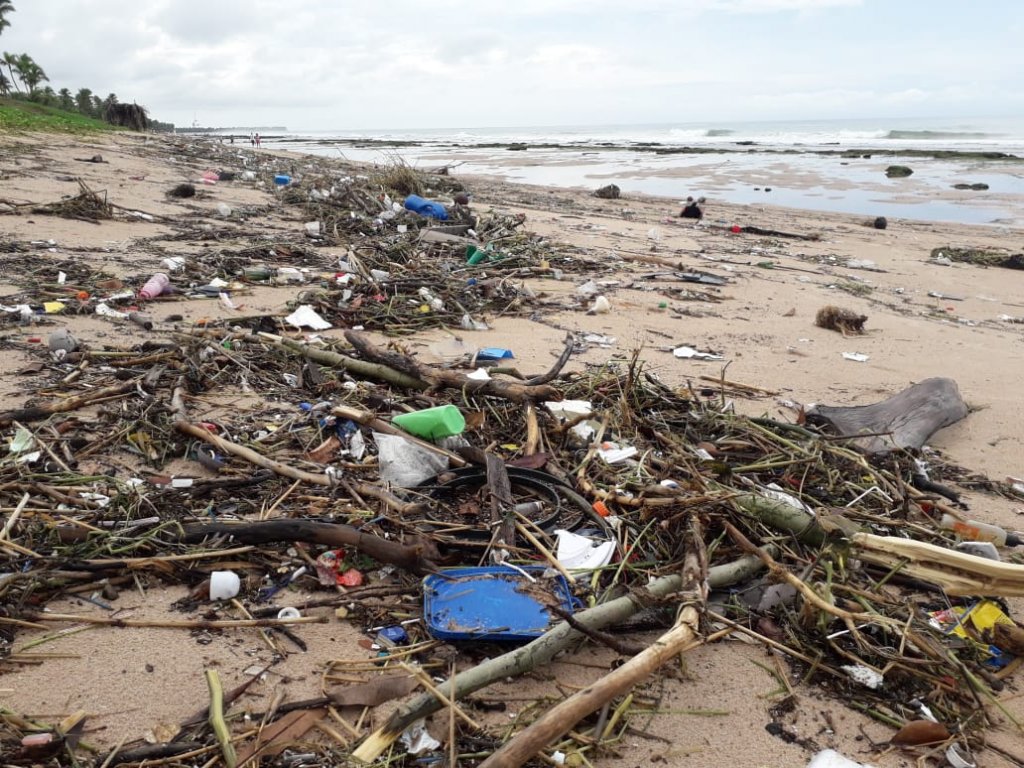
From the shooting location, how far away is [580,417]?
105 inches

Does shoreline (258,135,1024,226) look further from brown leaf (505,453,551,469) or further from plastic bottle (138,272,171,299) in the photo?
brown leaf (505,453,551,469)

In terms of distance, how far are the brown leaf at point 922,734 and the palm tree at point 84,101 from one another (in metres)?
56.1

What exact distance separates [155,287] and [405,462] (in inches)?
122

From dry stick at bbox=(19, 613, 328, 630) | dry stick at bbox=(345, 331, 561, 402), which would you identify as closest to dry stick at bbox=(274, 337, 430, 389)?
dry stick at bbox=(345, 331, 561, 402)

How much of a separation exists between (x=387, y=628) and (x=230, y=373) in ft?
6.29

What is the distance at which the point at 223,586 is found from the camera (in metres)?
1.79

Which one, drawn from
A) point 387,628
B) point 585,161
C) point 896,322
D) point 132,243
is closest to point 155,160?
point 132,243

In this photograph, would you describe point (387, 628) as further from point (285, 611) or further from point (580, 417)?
point (580, 417)

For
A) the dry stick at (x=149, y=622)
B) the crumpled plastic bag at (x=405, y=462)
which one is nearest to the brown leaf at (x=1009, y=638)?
the crumpled plastic bag at (x=405, y=462)

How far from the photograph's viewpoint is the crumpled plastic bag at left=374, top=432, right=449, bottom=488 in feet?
7.78

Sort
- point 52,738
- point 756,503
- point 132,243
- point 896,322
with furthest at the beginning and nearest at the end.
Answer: point 132,243, point 896,322, point 756,503, point 52,738

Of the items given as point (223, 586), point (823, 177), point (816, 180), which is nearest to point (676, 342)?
point (223, 586)

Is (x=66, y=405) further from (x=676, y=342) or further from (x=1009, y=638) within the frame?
(x=676, y=342)

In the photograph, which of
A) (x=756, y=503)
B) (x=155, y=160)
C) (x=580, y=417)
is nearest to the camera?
(x=756, y=503)
